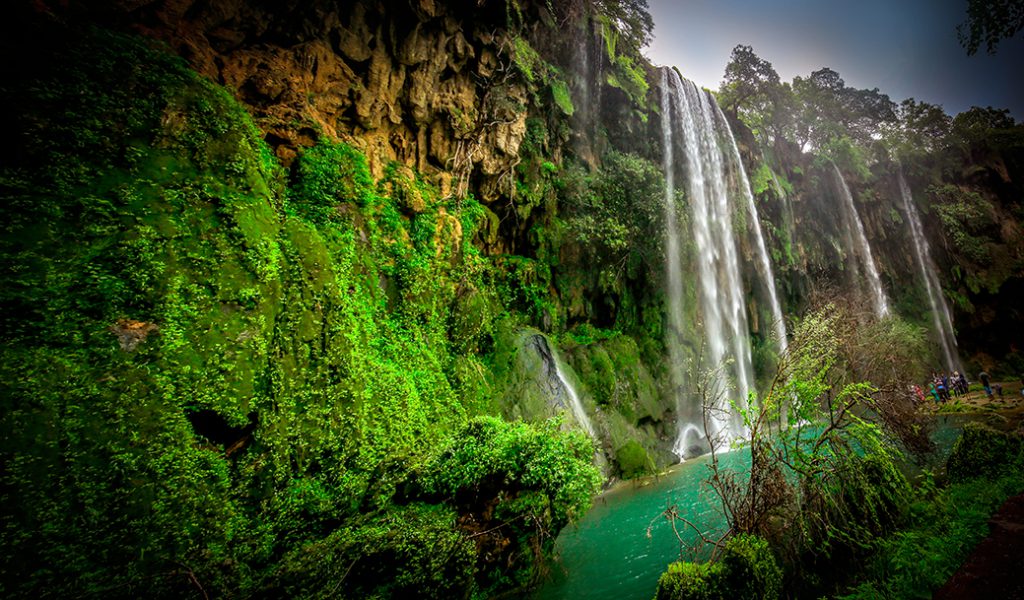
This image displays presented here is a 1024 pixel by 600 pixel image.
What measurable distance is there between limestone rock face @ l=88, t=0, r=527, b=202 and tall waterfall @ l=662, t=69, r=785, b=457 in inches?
342

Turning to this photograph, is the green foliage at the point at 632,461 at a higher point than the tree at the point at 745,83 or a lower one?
lower

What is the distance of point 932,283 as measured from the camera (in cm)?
2684

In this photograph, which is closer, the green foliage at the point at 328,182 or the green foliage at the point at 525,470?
the green foliage at the point at 525,470

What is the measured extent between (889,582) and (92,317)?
27.2 ft

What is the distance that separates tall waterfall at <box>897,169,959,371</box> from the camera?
2525 cm

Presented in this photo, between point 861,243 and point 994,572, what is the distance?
33808 mm

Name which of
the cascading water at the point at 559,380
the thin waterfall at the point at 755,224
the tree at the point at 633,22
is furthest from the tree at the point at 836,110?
the cascading water at the point at 559,380

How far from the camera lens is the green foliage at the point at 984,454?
15.5 feet

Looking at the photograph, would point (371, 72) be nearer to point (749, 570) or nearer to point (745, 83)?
point (749, 570)

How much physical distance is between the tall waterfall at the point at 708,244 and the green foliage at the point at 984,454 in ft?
30.0

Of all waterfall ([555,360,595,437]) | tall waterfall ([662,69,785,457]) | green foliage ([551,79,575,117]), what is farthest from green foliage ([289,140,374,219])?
tall waterfall ([662,69,785,457])

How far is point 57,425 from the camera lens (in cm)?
358

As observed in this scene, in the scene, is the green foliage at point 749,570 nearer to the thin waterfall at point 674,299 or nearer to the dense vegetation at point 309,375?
the dense vegetation at point 309,375

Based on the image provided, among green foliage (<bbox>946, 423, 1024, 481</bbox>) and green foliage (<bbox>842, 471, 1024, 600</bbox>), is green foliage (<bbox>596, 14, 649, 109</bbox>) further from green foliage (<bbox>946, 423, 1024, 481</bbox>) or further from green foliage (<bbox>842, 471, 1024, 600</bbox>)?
green foliage (<bbox>842, 471, 1024, 600</bbox>)
